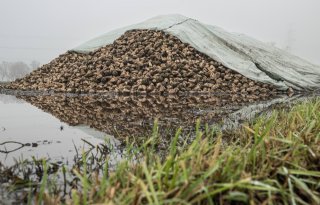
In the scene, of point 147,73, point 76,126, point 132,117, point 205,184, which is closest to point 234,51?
point 147,73

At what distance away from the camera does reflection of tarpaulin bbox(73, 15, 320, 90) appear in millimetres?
8977

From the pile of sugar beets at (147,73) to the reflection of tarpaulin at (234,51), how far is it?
0.89ft

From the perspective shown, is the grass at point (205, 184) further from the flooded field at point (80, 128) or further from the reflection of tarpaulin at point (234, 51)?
the reflection of tarpaulin at point (234, 51)

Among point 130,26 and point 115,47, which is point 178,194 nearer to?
point 115,47

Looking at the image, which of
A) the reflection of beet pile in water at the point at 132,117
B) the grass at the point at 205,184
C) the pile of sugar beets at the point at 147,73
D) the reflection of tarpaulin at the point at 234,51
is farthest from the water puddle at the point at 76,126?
the reflection of tarpaulin at the point at 234,51

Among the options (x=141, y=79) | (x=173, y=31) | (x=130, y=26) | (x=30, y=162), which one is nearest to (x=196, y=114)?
(x=30, y=162)

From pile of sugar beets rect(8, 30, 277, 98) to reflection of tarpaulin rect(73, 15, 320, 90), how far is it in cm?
27

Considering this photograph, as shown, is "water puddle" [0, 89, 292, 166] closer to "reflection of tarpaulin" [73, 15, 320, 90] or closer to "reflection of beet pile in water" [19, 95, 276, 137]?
"reflection of beet pile in water" [19, 95, 276, 137]

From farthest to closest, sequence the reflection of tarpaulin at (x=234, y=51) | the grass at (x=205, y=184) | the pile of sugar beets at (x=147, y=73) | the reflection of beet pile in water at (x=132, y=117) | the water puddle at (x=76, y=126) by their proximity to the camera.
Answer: the reflection of tarpaulin at (x=234, y=51) < the pile of sugar beets at (x=147, y=73) < the reflection of beet pile in water at (x=132, y=117) < the water puddle at (x=76, y=126) < the grass at (x=205, y=184)

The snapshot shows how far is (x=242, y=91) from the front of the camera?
8023mm

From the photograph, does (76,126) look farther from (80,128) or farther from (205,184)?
(205,184)

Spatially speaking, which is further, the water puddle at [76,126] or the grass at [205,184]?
the water puddle at [76,126]

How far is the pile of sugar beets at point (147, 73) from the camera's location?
787cm

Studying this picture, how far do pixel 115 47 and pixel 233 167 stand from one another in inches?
341
